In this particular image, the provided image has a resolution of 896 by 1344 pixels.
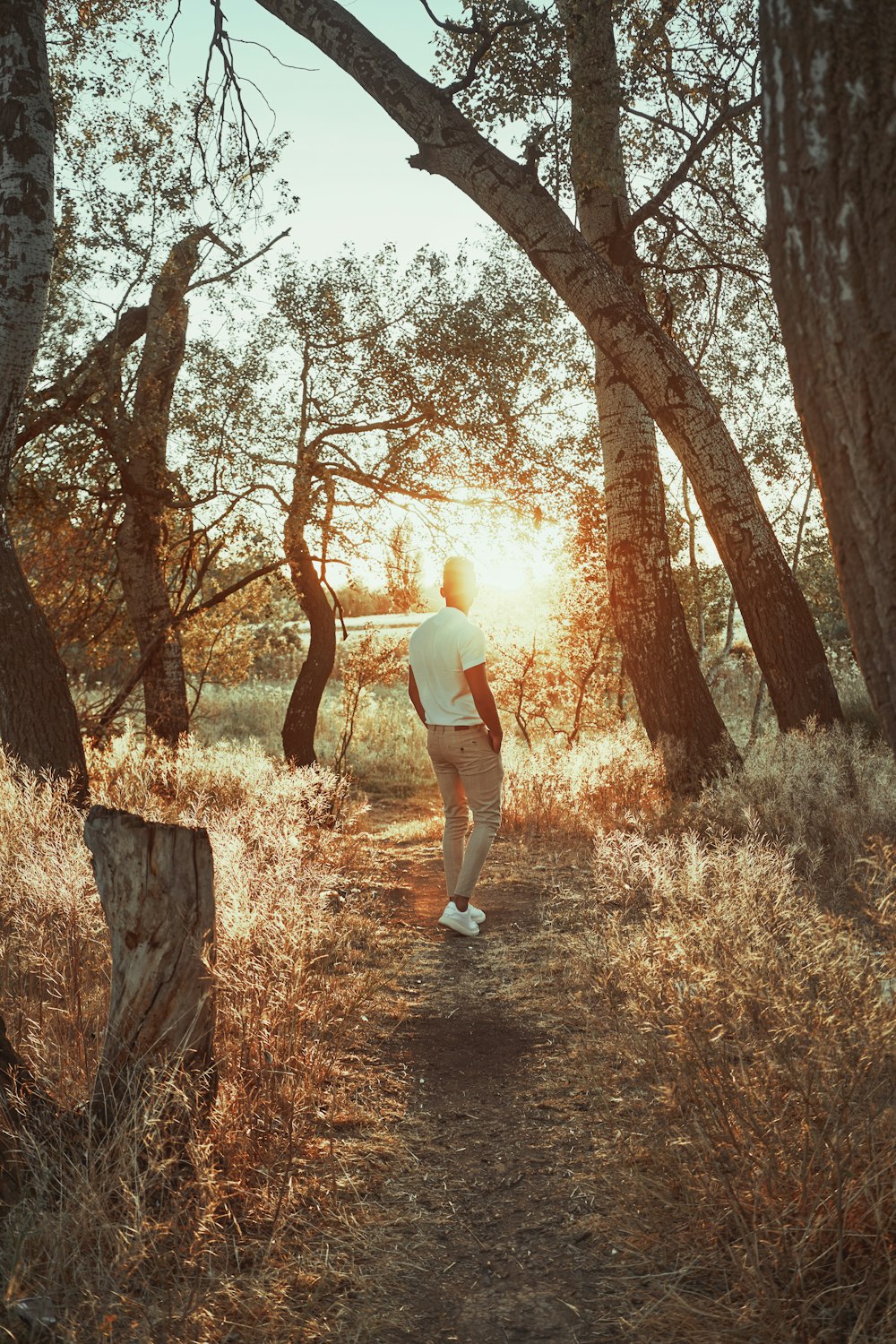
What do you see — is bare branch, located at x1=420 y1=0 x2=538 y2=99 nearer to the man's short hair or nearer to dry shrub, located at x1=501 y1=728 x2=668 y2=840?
the man's short hair

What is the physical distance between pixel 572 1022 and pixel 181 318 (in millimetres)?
9883

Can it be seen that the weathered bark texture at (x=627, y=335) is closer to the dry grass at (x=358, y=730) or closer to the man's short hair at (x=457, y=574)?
the man's short hair at (x=457, y=574)

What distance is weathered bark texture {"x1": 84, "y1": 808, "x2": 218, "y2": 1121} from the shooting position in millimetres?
3203

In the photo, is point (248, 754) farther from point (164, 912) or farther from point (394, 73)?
point (164, 912)

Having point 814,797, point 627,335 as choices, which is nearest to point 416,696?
point 814,797

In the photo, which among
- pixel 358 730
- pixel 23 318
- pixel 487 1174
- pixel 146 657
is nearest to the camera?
pixel 487 1174

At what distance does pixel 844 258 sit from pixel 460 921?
16.7 ft

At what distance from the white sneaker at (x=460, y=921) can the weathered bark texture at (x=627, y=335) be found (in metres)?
3.52

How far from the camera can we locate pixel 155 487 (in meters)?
12.0

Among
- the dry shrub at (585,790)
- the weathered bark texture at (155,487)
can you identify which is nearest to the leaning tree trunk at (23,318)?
the weathered bark texture at (155,487)

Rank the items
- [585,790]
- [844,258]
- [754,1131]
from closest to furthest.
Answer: [844,258] → [754,1131] → [585,790]

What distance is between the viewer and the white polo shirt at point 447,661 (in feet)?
20.8

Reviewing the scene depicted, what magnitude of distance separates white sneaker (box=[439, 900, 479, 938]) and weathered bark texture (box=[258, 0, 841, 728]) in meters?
3.52

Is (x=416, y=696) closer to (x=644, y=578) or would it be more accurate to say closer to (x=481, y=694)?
(x=481, y=694)
